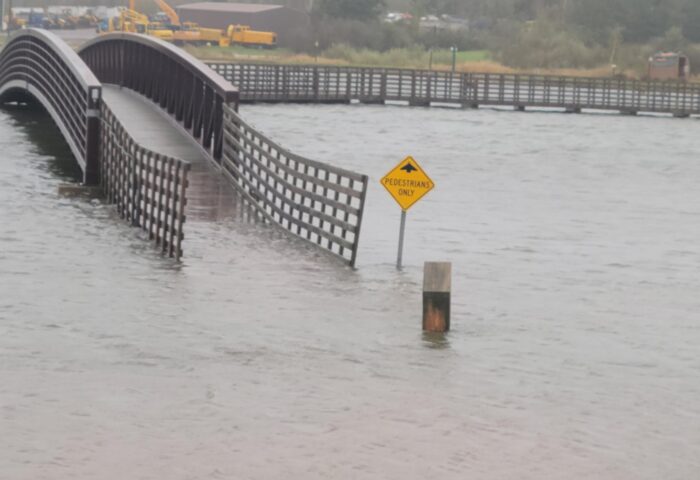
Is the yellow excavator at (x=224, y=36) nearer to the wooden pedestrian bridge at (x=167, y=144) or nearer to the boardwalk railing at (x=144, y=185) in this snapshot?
the wooden pedestrian bridge at (x=167, y=144)

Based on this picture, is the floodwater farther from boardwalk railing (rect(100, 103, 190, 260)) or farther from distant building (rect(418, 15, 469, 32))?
distant building (rect(418, 15, 469, 32))

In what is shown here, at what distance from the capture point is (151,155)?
3114cm

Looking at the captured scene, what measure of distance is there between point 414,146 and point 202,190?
3148 centimetres

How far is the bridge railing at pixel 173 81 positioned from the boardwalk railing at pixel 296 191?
1525 millimetres

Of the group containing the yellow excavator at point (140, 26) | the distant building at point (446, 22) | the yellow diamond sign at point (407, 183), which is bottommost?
the yellow diamond sign at point (407, 183)

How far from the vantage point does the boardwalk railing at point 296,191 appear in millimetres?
29947

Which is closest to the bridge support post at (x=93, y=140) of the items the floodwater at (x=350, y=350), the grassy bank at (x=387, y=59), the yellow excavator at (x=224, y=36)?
the floodwater at (x=350, y=350)

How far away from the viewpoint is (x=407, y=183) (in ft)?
90.8

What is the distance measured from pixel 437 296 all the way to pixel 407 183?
185 inches

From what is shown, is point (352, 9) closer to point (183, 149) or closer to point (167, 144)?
point (167, 144)

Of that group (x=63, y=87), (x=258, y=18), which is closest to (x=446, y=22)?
(x=258, y=18)

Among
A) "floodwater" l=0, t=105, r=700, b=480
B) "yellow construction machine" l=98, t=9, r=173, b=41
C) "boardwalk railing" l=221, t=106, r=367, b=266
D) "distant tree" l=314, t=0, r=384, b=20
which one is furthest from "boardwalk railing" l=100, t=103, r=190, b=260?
"distant tree" l=314, t=0, r=384, b=20

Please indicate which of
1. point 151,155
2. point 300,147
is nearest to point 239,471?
point 151,155

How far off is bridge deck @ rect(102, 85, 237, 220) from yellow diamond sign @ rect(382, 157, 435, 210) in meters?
6.92
